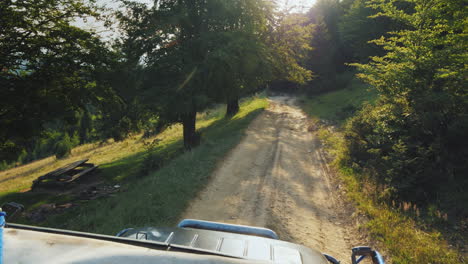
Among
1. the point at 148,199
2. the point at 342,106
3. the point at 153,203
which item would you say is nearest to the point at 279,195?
the point at 153,203

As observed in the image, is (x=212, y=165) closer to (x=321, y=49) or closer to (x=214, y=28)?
(x=214, y=28)

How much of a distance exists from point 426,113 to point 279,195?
5.62 metres

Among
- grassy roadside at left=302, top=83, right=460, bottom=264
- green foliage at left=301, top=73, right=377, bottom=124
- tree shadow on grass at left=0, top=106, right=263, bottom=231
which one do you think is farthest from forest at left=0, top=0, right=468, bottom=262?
green foliage at left=301, top=73, right=377, bottom=124

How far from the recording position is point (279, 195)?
902cm

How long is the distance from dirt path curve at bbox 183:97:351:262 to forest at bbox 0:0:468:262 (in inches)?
69.1

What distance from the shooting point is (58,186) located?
14.7m

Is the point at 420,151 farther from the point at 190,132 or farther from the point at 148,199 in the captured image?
the point at 190,132

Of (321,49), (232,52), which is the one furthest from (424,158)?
(321,49)

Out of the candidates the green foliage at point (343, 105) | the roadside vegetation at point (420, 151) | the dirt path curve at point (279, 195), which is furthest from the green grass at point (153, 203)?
the green foliage at point (343, 105)

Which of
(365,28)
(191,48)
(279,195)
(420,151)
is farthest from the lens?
(365,28)

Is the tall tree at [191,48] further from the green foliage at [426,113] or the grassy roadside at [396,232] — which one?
the grassy roadside at [396,232]

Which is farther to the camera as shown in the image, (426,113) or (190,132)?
(190,132)

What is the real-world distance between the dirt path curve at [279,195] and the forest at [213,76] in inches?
69.1

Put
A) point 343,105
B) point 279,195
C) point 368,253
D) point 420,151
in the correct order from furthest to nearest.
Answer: point 343,105 → point 279,195 → point 420,151 → point 368,253
